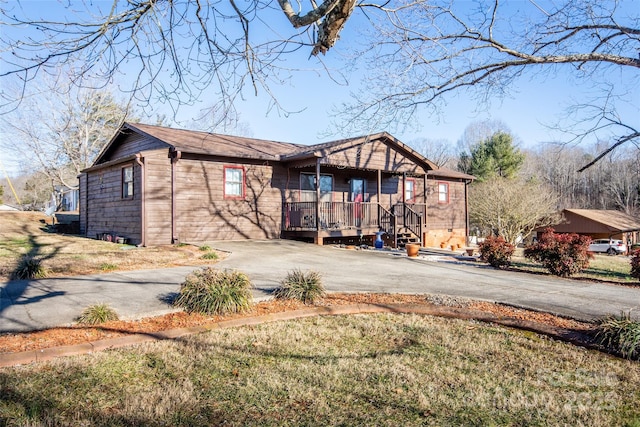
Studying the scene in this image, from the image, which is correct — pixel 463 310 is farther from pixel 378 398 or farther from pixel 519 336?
pixel 378 398

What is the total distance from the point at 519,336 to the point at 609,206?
55.9 m

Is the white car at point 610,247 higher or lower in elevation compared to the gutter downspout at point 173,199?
lower

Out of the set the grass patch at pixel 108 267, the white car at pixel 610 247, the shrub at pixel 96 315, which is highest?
the grass patch at pixel 108 267

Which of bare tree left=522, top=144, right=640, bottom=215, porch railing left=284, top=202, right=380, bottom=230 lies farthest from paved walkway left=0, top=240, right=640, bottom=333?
bare tree left=522, top=144, right=640, bottom=215

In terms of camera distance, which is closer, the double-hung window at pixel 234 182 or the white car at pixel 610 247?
the double-hung window at pixel 234 182

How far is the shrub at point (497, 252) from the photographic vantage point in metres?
11.7

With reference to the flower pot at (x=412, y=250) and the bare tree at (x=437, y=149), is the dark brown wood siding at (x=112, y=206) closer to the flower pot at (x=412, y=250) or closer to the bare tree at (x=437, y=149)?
the flower pot at (x=412, y=250)

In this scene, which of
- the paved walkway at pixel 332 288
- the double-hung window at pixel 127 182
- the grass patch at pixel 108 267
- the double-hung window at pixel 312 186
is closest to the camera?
the paved walkway at pixel 332 288

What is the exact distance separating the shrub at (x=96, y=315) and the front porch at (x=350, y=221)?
Answer: 10.9 m

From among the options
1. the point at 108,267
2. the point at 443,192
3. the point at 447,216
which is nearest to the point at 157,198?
the point at 108,267

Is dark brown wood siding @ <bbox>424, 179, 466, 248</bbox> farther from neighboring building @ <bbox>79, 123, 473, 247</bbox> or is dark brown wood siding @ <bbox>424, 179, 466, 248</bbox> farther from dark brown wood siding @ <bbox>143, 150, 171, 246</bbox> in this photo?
dark brown wood siding @ <bbox>143, 150, 171, 246</bbox>

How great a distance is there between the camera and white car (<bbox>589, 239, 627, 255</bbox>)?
107ft

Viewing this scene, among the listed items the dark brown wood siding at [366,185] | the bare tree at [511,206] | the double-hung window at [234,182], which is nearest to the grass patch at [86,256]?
the double-hung window at [234,182]

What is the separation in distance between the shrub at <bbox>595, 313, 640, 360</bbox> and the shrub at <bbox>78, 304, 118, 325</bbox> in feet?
18.4
